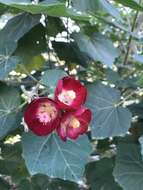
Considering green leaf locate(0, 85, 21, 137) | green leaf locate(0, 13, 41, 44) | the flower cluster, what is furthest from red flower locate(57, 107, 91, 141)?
green leaf locate(0, 13, 41, 44)

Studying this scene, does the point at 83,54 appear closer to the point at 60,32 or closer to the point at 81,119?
the point at 60,32

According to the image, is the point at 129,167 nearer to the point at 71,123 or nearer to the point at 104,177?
the point at 104,177

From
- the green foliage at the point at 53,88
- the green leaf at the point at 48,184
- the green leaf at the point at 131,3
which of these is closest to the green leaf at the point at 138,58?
the green foliage at the point at 53,88

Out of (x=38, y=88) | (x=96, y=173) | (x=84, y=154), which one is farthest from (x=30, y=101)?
(x=96, y=173)

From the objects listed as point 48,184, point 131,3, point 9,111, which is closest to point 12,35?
point 9,111

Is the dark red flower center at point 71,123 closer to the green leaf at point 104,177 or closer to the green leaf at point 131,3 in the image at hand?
the green leaf at point 131,3

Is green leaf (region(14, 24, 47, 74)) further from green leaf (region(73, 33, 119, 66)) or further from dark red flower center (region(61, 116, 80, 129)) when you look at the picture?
dark red flower center (region(61, 116, 80, 129))
